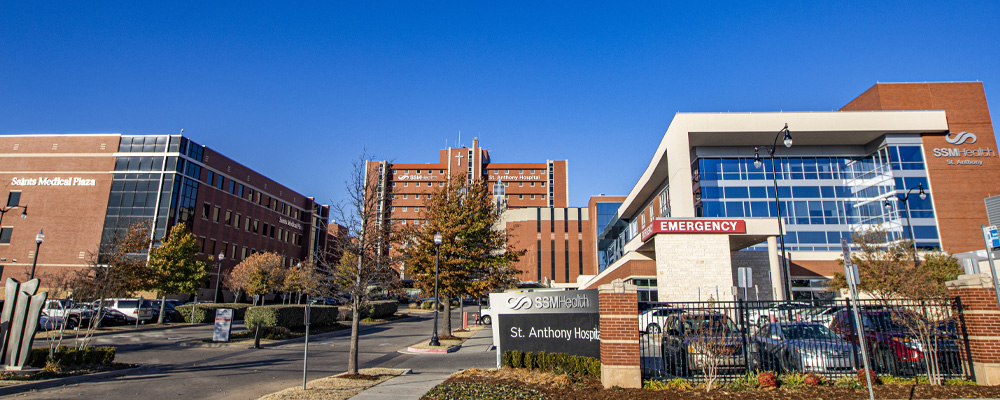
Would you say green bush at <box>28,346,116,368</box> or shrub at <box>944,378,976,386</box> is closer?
shrub at <box>944,378,976,386</box>

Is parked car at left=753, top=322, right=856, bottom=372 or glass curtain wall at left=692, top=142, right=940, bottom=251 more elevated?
glass curtain wall at left=692, top=142, right=940, bottom=251

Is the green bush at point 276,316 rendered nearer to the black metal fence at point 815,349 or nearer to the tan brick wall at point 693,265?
the black metal fence at point 815,349

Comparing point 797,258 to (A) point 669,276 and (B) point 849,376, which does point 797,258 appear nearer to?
(A) point 669,276

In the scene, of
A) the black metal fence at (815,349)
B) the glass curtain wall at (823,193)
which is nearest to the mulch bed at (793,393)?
the black metal fence at (815,349)

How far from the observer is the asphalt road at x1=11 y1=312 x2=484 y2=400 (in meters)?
11.2

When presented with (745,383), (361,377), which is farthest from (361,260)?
(745,383)

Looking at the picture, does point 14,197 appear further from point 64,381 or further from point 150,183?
point 64,381

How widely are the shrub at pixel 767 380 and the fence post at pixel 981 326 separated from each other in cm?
454

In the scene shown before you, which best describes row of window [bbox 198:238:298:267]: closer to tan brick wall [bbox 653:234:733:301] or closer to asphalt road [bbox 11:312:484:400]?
asphalt road [bbox 11:312:484:400]

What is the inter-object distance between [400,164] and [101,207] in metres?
70.0

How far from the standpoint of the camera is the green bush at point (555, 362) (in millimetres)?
12336

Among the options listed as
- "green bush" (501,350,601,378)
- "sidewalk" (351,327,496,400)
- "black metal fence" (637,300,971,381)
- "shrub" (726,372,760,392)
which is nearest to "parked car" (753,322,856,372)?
"black metal fence" (637,300,971,381)

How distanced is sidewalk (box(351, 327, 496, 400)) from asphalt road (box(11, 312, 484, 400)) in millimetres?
299

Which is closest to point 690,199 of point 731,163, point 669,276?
point 731,163
